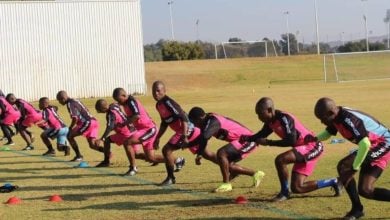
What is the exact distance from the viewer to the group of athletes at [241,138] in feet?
26.3

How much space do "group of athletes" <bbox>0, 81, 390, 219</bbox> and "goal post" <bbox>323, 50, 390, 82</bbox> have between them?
45.2 meters

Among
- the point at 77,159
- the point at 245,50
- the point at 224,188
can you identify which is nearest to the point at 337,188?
the point at 224,188

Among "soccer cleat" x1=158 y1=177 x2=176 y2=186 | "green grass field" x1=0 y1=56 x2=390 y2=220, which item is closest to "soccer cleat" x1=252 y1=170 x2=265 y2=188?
"green grass field" x1=0 y1=56 x2=390 y2=220

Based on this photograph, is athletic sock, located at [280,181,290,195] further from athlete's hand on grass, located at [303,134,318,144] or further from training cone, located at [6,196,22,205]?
training cone, located at [6,196,22,205]

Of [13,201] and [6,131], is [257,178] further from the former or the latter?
[6,131]

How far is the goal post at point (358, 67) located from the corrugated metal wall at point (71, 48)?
64.2 feet

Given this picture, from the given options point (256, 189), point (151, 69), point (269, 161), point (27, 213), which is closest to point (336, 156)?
point (269, 161)

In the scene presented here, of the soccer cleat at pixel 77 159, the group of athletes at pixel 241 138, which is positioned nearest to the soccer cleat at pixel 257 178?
the group of athletes at pixel 241 138

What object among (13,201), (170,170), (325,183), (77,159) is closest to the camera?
(325,183)

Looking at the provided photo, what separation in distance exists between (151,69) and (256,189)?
54454 millimetres

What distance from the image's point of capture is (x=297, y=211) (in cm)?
888

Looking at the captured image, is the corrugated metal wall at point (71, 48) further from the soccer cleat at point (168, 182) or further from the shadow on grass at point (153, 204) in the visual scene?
the shadow on grass at point (153, 204)

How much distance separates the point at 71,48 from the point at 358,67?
27.5 meters

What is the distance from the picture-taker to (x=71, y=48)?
4691cm
